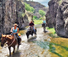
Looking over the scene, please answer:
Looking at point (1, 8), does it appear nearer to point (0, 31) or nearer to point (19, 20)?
point (0, 31)

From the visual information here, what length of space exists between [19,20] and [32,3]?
351 ft

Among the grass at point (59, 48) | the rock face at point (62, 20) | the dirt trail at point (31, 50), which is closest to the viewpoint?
the grass at point (59, 48)

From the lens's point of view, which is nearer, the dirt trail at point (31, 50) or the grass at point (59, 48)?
the grass at point (59, 48)

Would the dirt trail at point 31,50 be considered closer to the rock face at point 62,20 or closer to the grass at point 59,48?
the grass at point 59,48

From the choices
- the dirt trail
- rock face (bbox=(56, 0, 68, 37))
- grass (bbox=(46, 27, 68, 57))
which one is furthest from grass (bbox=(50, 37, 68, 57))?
rock face (bbox=(56, 0, 68, 37))

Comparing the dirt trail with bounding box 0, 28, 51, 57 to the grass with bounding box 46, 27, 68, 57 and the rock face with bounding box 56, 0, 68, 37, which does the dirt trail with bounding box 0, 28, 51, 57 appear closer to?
the grass with bounding box 46, 27, 68, 57

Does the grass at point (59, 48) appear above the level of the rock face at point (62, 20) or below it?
below

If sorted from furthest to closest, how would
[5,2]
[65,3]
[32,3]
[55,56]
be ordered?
[32,3]
[5,2]
[65,3]
[55,56]

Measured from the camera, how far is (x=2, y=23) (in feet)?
55.0

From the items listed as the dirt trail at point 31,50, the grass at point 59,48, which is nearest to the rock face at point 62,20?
the grass at point 59,48

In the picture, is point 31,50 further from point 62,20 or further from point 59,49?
point 62,20

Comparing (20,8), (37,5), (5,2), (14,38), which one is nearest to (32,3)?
(37,5)

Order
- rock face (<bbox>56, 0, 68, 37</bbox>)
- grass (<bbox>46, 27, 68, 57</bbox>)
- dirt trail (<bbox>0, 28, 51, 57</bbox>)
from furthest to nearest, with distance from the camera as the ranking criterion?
rock face (<bbox>56, 0, 68, 37</bbox>), dirt trail (<bbox>0, 28, 51, 57</bbox>), grass (<bbox>46, 27, 68, 57</bbox>)

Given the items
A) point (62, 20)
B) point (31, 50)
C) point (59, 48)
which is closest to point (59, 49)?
point (59, 48)
